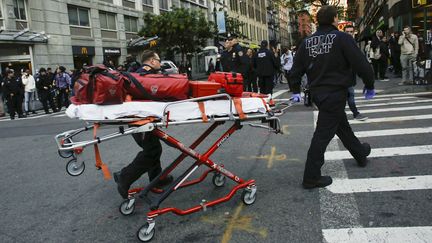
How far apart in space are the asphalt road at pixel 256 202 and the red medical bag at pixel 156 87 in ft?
4.07

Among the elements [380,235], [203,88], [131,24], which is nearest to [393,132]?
[380,235]

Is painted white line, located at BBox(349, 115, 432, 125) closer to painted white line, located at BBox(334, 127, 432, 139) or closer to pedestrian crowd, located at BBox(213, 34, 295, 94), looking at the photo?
painted white line, located at BBox(334, 127, 432, 139)

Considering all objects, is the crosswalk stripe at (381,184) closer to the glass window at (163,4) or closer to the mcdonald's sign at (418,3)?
the mcdonald's sign at (418,3)

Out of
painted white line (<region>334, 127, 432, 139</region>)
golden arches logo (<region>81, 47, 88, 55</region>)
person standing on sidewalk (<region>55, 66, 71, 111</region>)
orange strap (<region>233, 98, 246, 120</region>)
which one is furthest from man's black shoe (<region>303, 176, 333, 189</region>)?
golden arches logo (<region>81, 47, 88, 55</region>)

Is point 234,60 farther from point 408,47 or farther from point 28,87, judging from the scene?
point 28,87

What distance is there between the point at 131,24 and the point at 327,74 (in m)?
33.2

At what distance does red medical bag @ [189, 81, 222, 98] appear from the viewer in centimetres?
411

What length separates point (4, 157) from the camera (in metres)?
8.01

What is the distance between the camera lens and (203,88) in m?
4.11

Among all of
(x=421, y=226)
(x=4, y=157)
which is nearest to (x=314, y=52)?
(x=421, y=226)

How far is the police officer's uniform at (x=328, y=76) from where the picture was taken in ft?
14.9

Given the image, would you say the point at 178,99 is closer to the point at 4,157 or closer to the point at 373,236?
the point at 373,236

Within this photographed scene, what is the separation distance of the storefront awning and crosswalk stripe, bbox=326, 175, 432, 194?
71.4ft

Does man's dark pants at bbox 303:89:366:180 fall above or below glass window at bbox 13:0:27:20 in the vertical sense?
below
